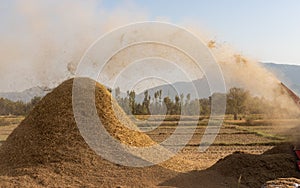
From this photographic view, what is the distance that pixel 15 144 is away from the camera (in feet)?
35.1

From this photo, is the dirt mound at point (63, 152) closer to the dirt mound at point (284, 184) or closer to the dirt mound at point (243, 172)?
the dirt mound at point (243, 172)

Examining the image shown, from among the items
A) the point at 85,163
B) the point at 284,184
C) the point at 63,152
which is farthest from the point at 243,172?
the point at 63,152

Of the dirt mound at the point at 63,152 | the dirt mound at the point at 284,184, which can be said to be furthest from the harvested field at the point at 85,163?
the dirt mound at the point at 284,184

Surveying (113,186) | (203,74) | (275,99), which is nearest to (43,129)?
(113,186)

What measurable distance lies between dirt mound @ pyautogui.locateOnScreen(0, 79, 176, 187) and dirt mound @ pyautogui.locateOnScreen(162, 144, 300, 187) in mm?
653

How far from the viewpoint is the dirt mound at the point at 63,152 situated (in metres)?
8.98

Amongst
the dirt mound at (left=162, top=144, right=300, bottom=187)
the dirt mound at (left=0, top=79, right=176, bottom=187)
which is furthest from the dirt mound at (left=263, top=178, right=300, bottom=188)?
the dirt mound at (left=0, top=79, right=176, bottom=187)

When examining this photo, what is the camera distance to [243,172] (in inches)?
388

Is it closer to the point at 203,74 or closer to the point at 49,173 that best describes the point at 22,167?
the point at 49,173

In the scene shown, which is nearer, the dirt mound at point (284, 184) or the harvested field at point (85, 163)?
the dirt mound at point (284, 184)

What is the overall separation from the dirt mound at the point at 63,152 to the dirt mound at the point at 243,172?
2.14 ft

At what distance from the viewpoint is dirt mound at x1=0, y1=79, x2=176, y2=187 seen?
8984 millimetres

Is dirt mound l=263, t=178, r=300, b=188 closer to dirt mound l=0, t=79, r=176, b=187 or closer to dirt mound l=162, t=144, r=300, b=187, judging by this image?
dirt mound l=162, t=144, r=300, b=187

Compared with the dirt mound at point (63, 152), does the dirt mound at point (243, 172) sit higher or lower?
lower
